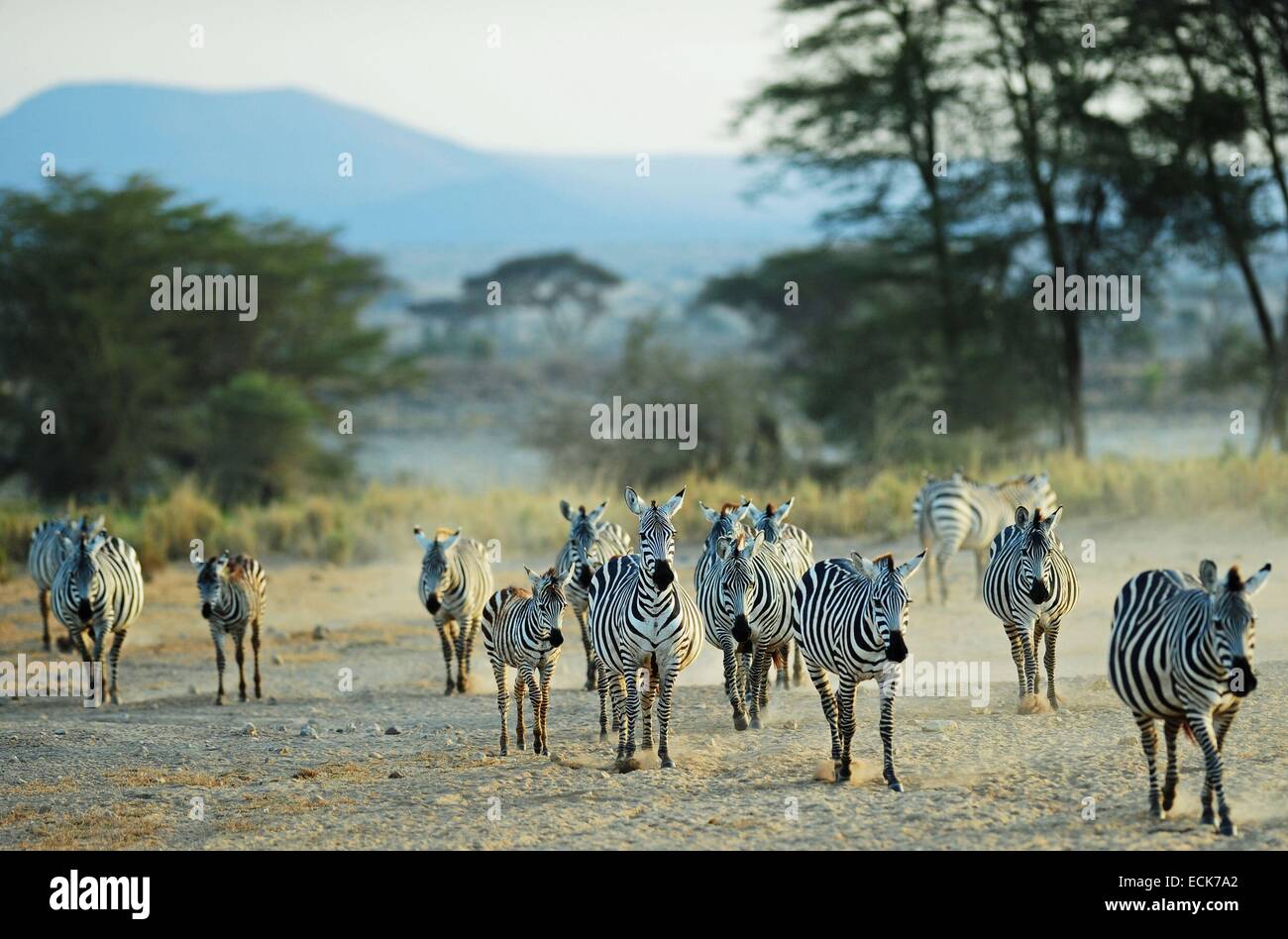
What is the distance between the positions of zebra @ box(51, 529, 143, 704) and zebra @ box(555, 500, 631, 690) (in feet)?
11.5

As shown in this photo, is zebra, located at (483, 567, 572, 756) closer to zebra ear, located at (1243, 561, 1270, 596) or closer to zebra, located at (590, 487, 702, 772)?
zebra, located at (590, 487, 702, 772)

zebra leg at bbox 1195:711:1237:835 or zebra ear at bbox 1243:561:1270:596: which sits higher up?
zebra ear at bbox 1243:561:1270:596

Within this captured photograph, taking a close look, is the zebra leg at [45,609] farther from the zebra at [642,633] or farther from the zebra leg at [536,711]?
the zebra at [642,633]

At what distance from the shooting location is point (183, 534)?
2112 centimetres

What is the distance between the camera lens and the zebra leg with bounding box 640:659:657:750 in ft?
31.5

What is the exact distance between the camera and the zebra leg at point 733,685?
10391 millimetres

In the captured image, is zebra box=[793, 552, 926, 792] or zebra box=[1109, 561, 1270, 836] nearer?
zebra box=[1109, 561, 1270, 836]

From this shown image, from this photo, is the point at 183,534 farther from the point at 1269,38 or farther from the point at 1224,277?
the point at 1224,277

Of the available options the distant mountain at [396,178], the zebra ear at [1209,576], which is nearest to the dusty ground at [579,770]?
the zebra ear at [1209,576]

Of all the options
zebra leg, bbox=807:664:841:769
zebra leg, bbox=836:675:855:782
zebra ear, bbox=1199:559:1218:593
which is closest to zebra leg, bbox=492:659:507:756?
zebra leg, bbox=807:664:841:769

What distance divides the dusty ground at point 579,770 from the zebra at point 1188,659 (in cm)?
34

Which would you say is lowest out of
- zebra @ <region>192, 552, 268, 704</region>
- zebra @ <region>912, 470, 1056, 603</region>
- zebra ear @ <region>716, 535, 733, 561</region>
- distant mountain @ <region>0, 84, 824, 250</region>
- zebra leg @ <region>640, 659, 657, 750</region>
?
zebra leg @ <region>640, 659, 657, 750</region>

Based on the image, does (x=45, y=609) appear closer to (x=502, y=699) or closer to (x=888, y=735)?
(x=502, y=699)

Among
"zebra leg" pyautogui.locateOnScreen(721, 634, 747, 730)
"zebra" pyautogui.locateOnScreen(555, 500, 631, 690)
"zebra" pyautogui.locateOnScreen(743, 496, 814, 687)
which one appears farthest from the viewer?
"zebra" pyautogui.locateOnScreen(743, 496, 814, 687)
